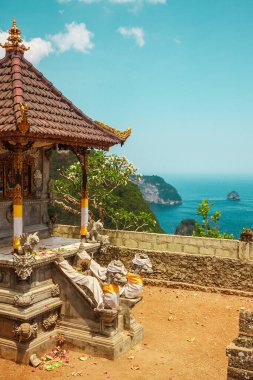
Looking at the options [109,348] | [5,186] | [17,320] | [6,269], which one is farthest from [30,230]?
[109,348]

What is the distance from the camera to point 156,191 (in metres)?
164

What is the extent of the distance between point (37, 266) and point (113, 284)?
80.0 inches

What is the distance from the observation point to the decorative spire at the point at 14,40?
40.4 feet

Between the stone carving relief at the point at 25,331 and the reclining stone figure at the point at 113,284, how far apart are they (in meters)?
1.89

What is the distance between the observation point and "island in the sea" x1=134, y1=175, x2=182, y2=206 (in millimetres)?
161625

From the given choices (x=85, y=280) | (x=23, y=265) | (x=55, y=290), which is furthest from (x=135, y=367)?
(x=23, y=265)

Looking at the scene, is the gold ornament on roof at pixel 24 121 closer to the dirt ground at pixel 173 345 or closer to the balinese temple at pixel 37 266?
the balinese temple at pixel 37 266

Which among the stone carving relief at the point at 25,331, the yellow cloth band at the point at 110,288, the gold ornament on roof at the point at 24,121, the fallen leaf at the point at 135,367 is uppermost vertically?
the gold ornament on roof at the point at 24,121

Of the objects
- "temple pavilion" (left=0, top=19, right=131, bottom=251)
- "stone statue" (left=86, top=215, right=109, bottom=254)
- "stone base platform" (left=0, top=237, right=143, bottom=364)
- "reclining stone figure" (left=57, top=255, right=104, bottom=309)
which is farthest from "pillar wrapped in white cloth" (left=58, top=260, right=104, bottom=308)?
"stone statue" (left=86, top=215, right=109, bottom=254)

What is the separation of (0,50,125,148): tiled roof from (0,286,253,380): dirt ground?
5728 millimetres

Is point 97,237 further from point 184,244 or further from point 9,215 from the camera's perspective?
point 184,244

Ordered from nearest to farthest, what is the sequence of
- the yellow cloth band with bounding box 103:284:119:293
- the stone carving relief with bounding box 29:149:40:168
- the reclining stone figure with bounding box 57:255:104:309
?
the yellow cloth band with bounding box 103:284:119:293 < the reclining stone figure with bounding box 57:255:104:309 < the stone carving relief with bounding box 29:149:40:168

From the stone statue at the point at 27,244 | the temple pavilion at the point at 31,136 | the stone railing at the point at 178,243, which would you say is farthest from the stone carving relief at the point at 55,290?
the stone railing at the point at 178,243

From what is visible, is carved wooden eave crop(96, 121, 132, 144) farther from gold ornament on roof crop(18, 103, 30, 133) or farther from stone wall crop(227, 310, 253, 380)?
stone wall crop(227, 310, 253, 380)
